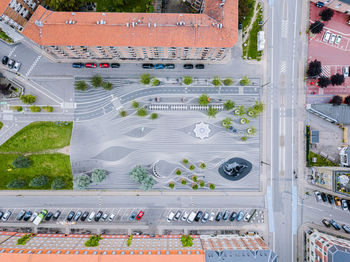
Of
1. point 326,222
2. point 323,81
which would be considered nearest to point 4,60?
point 323,81

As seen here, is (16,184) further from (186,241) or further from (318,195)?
(318,195)

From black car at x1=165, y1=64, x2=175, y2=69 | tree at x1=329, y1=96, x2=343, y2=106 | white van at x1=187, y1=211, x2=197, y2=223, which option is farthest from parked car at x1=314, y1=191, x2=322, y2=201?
black car at x1=165, y1=64, x2=175, y2=69

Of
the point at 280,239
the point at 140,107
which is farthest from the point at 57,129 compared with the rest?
the point at 280,239

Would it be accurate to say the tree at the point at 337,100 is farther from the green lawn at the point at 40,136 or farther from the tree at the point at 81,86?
the green lawn at the point at 40,136

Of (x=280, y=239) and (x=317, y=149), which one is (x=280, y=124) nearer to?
(x=317, y=149)

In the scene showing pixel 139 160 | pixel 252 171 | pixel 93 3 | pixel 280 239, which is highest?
pixel 93 3

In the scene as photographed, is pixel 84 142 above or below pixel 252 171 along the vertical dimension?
above
